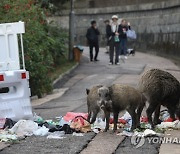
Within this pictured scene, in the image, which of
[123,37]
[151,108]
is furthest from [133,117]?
[123,37]

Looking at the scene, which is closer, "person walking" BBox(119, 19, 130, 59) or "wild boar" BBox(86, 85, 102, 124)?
"wild boar" BBox(86, 85, 102, 124)

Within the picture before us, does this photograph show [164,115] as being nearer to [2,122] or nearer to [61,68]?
[2,122]

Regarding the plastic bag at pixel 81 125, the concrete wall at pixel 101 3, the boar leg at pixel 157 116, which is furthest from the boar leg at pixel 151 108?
the concrete wall at pixel 101 3

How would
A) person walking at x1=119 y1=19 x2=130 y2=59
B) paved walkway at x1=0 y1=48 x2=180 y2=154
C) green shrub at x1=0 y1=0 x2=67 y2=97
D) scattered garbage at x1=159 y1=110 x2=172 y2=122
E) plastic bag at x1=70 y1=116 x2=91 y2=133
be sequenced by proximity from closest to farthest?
paved walkway at x1=0 y1=48 x2=180 y2=154
plastic bag at x1=70 y1=116 x2=91 y2=133
scattered garbage at x1=159 y1=110 x2=172 y2=122
green shrub at x1=0 y1=0 x2=67 y2=97
person walking at x1=119 y1=19 x2=130 y2=59

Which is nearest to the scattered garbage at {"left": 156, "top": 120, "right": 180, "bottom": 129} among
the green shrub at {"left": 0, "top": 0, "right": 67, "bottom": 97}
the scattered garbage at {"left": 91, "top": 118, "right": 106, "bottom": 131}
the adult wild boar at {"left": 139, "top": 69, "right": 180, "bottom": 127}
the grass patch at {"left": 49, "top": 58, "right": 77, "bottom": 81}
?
the adult wild boar at {"left": 139, "top": 69, "right": 180, "bottom": 127}

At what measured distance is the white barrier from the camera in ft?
31.7

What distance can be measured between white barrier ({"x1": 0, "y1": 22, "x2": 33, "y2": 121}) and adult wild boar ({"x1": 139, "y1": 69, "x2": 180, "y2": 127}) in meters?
2.39

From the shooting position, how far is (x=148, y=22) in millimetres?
32031

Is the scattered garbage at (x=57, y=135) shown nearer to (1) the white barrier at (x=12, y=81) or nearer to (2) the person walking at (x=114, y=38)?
(1) the white barrier at (x=12, y=81)

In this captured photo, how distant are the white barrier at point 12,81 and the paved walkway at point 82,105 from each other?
1.32 m

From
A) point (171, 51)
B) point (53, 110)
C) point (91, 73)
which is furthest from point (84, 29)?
point (53, 110)

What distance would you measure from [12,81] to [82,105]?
3.36 m

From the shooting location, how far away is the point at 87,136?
8.23m

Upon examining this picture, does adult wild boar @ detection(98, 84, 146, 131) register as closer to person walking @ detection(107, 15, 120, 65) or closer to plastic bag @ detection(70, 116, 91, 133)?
plastic bag @ detection(70, 116, 91, 133)
